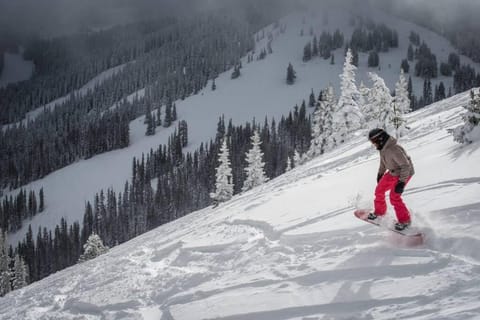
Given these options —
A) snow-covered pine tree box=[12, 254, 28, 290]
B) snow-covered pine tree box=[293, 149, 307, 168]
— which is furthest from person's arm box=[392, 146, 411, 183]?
snow-covered pine tree box=[12, 254, 28, 290]

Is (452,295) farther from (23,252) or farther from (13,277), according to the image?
(23,252)

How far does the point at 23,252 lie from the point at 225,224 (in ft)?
333

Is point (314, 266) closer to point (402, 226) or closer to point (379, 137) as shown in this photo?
point (402, 226)

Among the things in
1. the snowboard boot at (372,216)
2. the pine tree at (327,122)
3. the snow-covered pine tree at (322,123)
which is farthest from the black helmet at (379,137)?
the snow-covered pine tree at (322,123)

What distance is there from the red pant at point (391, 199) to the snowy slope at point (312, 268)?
406mm

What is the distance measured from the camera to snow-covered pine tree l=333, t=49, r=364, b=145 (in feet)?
156

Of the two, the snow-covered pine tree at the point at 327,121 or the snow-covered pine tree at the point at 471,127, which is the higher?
the snow-covered pine tree at the point at 327,121

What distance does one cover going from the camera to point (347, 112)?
4803 cm

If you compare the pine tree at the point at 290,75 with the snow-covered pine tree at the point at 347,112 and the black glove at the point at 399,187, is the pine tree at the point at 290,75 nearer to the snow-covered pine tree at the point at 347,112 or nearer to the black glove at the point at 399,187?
the snow-covered pine tree at the point at 347,112

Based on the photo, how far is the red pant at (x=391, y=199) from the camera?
307 inches

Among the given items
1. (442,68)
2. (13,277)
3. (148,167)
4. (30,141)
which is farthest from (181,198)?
(442,68)

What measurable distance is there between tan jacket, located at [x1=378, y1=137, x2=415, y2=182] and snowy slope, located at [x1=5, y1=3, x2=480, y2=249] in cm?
11423

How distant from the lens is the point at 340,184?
1371 cm

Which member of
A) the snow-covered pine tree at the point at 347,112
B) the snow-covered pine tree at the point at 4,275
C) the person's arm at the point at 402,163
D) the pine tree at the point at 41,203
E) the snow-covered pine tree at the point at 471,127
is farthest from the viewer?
the pine tree at the point at 41,203
